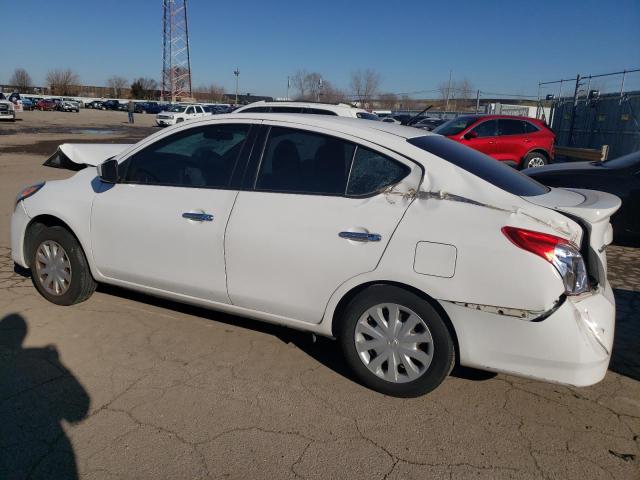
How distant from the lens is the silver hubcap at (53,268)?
4.13 m

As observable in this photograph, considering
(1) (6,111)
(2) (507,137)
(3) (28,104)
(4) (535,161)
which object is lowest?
(4) (535,161)

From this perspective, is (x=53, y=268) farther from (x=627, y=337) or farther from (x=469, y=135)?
(x=469, y=135)

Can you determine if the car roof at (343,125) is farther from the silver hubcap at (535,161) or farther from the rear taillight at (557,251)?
the silver hubcap at (535,161)

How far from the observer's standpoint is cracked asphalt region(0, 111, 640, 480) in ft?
8.20

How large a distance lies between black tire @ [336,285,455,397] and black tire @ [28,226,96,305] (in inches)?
87.7

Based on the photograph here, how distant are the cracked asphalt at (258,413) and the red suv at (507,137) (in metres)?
9.31

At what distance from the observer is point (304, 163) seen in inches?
130

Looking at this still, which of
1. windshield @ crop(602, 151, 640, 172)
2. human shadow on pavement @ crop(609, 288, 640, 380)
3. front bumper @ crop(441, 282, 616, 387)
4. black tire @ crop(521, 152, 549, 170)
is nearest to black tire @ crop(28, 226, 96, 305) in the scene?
front bumper @ crop(441, 282, 616, 387)

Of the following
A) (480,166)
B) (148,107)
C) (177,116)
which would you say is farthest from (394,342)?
(148,107)

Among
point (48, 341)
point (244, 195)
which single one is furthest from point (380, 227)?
point (48, 341)

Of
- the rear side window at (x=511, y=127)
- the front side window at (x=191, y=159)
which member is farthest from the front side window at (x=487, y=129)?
the front side window at (x=191, y=159)

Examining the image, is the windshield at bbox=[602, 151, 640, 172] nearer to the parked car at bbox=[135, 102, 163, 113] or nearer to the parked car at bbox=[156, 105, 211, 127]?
the parked car at bbox=[156, 105, 211, 127]

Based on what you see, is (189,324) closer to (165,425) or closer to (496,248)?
(165,425)

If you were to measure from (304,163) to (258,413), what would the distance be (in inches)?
61.6
